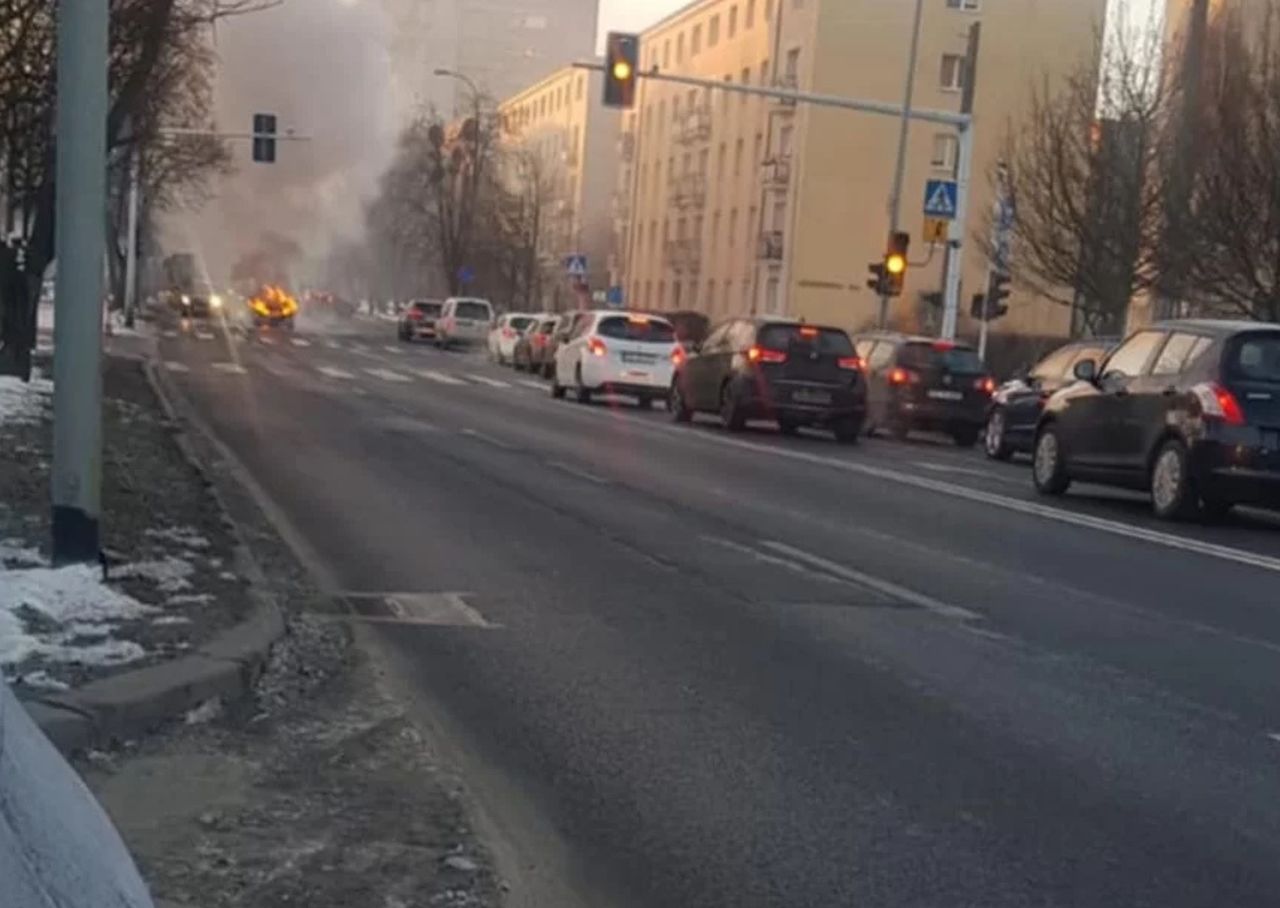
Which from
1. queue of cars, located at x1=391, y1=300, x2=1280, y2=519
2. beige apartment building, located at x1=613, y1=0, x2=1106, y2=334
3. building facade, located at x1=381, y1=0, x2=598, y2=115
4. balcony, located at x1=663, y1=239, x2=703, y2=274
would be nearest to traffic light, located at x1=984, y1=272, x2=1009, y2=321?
queue of cars, located at x1=391, y1=300, x2=1280, y2=519

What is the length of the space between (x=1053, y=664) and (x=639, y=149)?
7246cm

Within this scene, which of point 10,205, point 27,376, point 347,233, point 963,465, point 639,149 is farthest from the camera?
point 639,149

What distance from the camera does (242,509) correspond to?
11445 millimetres

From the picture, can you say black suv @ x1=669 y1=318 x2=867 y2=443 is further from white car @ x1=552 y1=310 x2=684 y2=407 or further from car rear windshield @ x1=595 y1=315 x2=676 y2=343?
car rear windshield @ x1=595 y1=315 x2=676 y2=343

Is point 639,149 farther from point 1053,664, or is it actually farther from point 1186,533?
point 1053,664

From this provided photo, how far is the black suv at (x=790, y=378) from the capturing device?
74.5ft

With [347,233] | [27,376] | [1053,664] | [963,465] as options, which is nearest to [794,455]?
[963,465]

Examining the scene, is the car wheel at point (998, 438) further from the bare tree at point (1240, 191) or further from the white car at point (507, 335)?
the white car at point (507, 335)

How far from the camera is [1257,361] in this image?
13648mm

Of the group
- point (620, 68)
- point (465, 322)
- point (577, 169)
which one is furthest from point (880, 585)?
point (577, 169)

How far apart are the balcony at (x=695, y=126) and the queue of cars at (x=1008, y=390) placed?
28.5m

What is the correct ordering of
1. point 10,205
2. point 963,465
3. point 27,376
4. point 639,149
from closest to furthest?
point 27,376, point 963,465, point 10,205, point 639,149

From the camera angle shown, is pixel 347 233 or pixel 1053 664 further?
pixel 347 233

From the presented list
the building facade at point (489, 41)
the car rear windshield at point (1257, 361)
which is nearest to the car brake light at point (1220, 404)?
the car rear windshield at point (1257, 361)
